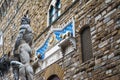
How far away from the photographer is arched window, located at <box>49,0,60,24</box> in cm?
1176

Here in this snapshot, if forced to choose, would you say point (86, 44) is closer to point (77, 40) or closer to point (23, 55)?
point (77, 40)

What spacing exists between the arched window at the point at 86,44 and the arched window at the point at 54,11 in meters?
2.70

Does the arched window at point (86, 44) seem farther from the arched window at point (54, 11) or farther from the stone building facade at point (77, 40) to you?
the arched window at point (54, 11)

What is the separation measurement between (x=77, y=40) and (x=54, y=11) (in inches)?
115

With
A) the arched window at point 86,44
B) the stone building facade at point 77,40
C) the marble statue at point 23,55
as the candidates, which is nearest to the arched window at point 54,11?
the stone building facade at point 77,40

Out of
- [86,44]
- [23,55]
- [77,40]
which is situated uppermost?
[77,40]

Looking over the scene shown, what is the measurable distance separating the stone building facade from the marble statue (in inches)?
92.7

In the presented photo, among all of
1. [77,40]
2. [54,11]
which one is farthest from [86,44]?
[54,11]

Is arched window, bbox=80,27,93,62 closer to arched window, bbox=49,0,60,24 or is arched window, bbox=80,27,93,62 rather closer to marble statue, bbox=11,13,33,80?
arched window, bbox=49,0,60,24

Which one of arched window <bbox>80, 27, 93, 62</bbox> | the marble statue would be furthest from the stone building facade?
the marble statue

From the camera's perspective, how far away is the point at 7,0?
21156 millimetres

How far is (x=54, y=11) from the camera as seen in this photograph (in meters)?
11.9

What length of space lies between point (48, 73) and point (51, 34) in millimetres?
1519

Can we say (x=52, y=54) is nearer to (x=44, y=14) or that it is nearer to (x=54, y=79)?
(x=54, y=79)
